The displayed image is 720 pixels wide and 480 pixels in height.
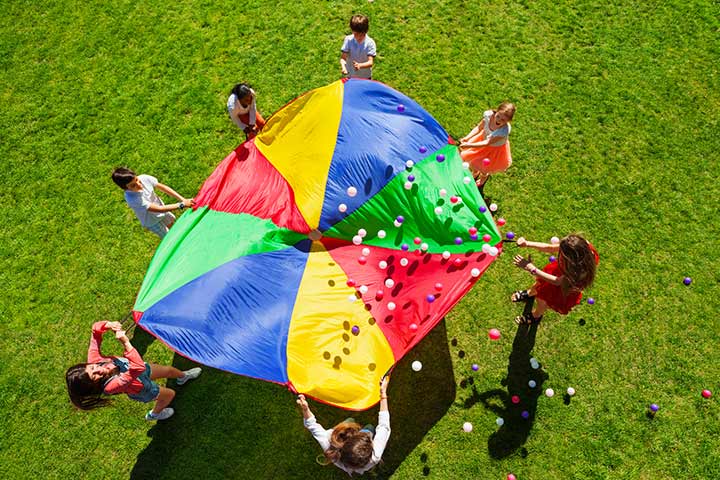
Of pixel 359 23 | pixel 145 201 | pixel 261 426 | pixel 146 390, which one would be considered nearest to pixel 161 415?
pixel 146 390

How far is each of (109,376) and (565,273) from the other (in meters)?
3.96

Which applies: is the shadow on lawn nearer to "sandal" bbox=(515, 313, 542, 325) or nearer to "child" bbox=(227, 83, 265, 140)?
"sandal" bbox=(515, 313, 542, 325)

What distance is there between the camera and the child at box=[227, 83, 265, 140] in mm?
5094

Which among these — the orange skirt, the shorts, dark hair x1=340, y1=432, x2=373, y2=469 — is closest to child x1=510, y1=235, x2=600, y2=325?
the orange skirt

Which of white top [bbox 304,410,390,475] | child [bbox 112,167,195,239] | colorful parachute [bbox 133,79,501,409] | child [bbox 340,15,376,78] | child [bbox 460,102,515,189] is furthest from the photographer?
child [bbox 340,15,376,78]

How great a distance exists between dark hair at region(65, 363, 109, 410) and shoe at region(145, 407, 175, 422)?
1113 millimetres

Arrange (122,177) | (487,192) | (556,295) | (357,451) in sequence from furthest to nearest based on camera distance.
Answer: (487,192), (556,295), (122,177), (357,451)

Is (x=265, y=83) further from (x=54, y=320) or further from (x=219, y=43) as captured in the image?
(x=54, y=320)

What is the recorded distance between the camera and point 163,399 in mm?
4828

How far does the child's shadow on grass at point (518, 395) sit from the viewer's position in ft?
16.0

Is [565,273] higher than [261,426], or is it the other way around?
[565,273]

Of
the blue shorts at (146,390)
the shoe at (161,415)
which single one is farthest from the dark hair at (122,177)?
the shoe at (161,415)

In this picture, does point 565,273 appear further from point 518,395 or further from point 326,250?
point 326,250

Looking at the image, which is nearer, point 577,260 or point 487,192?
point 577,260
